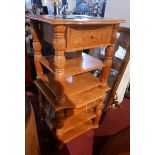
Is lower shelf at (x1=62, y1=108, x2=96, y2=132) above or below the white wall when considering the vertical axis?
below

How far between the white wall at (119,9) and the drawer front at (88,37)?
626 mm

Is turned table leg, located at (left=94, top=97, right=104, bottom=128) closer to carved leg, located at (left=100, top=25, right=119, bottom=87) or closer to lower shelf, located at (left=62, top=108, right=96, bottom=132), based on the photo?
lower shelf, located at (left=62, top=108, right=96, bottom=132)

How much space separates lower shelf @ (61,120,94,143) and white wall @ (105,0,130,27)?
1.04 meters

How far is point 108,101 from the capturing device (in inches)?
61.9

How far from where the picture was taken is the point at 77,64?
1.15 metres

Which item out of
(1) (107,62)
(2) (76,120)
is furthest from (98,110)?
(1) (107,62)

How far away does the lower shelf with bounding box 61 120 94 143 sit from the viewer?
4.25 feet

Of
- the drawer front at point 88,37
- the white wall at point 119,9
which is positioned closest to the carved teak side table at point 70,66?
the drawer front at point 88,37

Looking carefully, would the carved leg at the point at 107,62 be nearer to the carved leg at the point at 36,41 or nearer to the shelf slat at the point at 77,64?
the shelf slat at the point at 77,64

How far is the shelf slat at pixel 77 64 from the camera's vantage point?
3.40 feet

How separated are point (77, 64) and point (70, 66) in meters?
0.06

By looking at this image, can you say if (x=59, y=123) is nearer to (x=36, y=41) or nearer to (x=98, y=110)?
(x=98, y=110)

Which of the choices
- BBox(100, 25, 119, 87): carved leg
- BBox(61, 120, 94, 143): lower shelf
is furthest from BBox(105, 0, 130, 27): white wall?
BBox(61, 120, 94, 143): lower shelf

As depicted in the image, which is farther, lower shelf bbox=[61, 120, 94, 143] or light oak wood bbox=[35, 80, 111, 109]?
lower shelf bbox=[61, 120, 94, 143]
